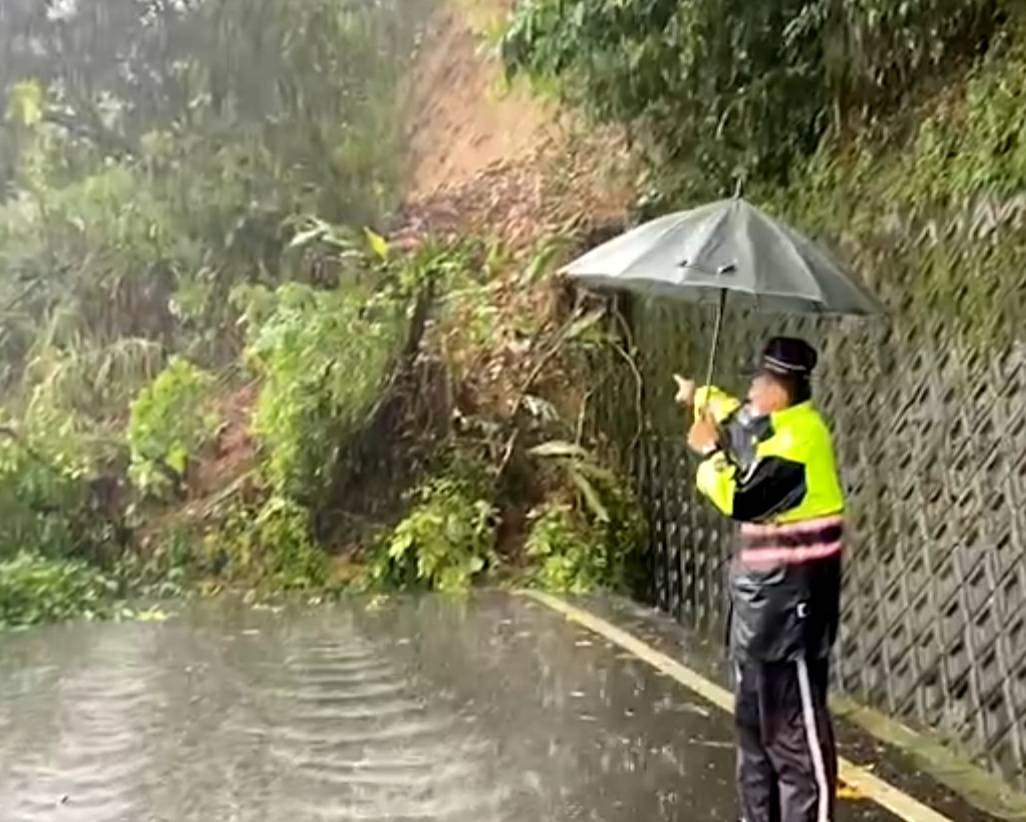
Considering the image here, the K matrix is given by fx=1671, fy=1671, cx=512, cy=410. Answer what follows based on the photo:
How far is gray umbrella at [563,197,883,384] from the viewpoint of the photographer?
5734 mm

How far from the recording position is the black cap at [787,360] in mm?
5453

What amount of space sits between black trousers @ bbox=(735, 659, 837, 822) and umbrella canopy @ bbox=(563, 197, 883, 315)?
1292 millimetres

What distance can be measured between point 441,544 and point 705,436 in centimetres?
760

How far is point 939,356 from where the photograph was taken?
7.48m

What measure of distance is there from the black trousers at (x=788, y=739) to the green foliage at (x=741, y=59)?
14.8 ft

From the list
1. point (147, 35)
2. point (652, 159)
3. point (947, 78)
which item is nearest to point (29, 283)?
point (147, 35)

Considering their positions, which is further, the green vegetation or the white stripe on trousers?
the green vegetation

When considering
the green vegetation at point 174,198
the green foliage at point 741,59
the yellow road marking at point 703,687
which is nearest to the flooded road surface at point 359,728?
the yellow road marking at point 703,687

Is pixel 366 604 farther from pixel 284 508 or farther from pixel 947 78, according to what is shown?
pixel 947 78

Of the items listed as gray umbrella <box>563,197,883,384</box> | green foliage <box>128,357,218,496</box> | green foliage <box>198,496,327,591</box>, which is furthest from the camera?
green foliage <box>128,357,218,496</box>

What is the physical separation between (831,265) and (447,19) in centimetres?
1493

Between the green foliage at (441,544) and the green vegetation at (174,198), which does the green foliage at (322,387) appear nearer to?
the green vegetation at (174,198)

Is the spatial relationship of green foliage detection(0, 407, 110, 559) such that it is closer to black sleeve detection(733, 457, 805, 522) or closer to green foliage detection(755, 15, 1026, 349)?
green foliage detection(755, 15, 1026, 349)

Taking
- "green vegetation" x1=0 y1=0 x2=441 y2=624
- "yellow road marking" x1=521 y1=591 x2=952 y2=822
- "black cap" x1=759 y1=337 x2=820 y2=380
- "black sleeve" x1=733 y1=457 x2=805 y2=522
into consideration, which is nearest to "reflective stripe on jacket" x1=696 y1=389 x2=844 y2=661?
"black sleeve" x1=733 y1=457 x2=805 y2=522
